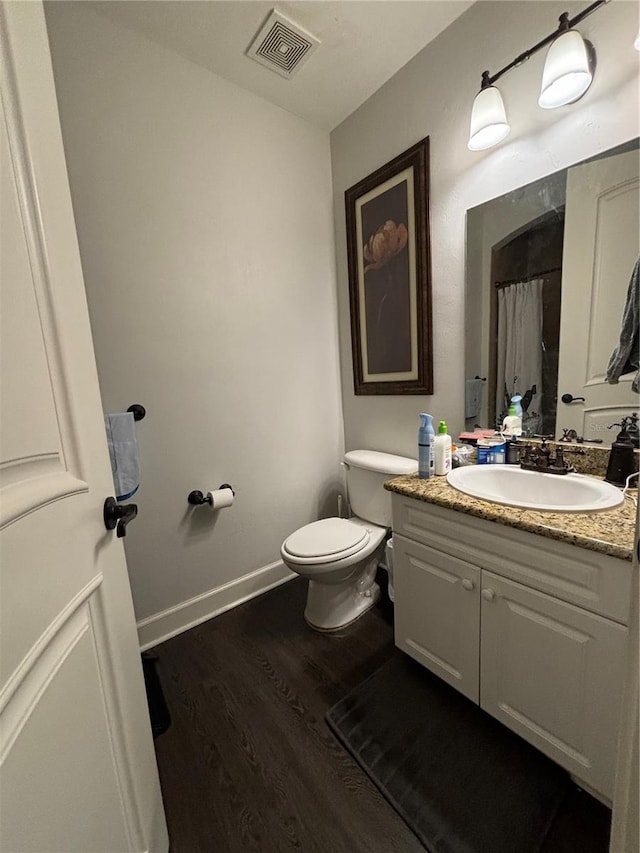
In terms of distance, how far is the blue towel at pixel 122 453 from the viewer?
114cm

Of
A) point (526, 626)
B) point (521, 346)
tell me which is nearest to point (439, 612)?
point (526, 626)

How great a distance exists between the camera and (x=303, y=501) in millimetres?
2070

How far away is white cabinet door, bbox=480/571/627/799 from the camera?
84 cm

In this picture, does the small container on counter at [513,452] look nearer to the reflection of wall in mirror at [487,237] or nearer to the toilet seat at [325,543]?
the reflection of wall in mirror at [487,237]

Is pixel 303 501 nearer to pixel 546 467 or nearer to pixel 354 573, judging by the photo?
pixel 354 573

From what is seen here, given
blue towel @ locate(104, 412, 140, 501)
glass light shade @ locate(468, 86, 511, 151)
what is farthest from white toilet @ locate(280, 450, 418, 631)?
glass light shade @ locate(468, 86, 511, 151)

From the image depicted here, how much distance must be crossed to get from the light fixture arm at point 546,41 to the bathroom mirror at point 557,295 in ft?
1.24

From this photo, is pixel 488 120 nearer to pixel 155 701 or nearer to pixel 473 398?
pixel 473 398

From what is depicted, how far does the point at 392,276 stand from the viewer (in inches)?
69.0

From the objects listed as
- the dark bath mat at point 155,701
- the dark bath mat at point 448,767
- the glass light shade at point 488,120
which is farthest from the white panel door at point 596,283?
the dark bath mat at point 155,701

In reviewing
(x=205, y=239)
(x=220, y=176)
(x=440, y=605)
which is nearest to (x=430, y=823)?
(x=440, y=605)

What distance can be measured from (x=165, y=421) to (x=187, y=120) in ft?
4.32

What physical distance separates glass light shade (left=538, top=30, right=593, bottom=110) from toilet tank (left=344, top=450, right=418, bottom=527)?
54.3 inches

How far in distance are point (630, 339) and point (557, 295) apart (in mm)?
273
